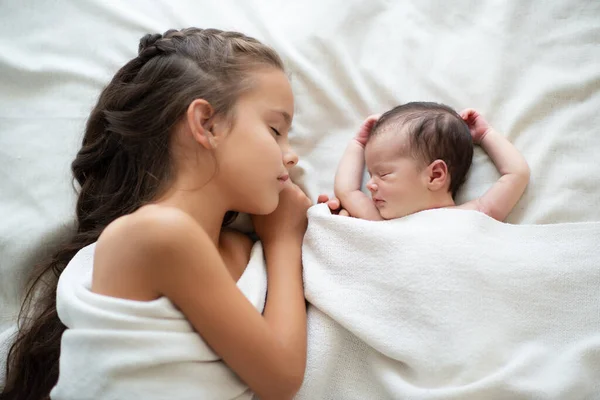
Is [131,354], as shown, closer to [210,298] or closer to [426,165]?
[210,298]

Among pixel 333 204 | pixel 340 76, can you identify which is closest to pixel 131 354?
pixel 333 204

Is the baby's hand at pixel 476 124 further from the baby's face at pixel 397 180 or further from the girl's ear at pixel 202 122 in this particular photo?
the girl's ear at pixel 202 122

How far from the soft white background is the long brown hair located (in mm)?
120

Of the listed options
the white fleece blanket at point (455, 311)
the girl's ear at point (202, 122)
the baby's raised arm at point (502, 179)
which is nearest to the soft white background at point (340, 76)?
the baby's raised arm at point (502, 179)

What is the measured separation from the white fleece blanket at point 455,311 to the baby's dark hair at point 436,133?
116 millimetres

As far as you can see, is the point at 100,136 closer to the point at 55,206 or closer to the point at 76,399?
the point at 55,206

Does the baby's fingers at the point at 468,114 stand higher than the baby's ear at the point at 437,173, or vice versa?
the baby's fingers at the point at 468,114

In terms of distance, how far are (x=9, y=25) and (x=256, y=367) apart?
1070mm

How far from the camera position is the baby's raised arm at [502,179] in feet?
3.62

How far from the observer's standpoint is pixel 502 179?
1.12 metres

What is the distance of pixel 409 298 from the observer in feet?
3.26

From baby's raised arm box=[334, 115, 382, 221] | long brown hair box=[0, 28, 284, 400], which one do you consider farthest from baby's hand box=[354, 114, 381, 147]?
long brown hair box=[0, 28, 284, 400]

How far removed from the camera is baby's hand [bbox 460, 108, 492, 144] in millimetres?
1176

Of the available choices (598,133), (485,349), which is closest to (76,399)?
(485,349)
